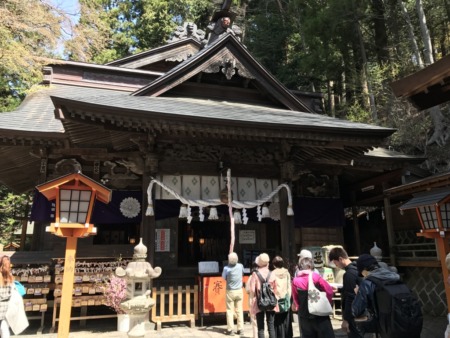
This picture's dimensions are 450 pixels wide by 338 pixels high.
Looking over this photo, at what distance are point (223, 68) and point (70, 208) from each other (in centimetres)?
656

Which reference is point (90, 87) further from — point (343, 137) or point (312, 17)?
point (312, 17)

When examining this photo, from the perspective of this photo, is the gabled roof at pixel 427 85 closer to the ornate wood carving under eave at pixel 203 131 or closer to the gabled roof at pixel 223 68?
the ornate wood carving under eave at pixel 203 131

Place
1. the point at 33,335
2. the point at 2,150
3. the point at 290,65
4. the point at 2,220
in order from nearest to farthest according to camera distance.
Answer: the point at 33,335, the point at 2,150, the point at 2,220, the point at 290,65

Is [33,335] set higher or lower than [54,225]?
lower

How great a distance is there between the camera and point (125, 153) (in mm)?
8734

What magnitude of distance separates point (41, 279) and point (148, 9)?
23.8m

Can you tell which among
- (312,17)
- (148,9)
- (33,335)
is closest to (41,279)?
(33,335)

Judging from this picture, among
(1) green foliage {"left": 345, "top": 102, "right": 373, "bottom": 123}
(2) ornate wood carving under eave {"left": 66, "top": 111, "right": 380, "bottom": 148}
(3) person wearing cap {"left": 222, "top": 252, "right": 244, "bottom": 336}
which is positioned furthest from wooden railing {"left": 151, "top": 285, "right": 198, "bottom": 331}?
(1) green foliage {"left": 345, "top": 102, "right": 373, "bottom": 123}

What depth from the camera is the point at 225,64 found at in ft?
33.2

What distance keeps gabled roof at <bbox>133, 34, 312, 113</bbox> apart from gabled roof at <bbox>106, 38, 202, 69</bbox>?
611 centimetres

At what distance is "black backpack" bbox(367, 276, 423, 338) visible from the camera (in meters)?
3.51

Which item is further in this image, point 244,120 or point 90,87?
point 90,87

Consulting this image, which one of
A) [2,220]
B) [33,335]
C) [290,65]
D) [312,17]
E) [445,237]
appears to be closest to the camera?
[445,237]

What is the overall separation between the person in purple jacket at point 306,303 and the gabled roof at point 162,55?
43.4ft
